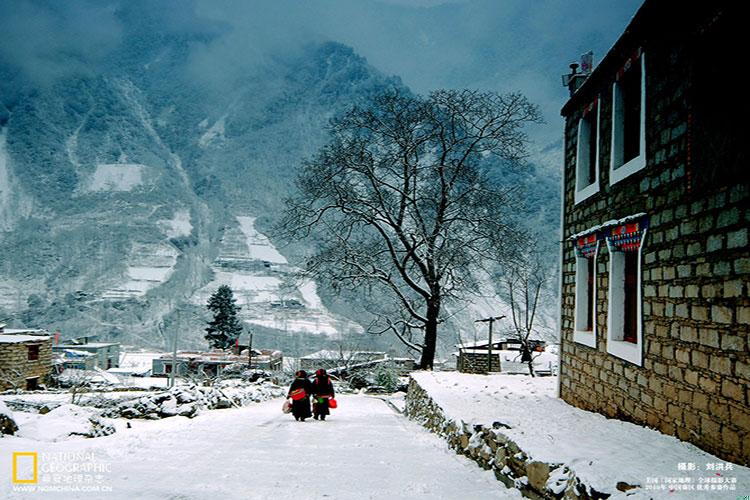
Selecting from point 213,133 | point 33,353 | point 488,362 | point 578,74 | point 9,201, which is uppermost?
point 213,133

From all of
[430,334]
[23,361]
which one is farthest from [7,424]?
[23,361]

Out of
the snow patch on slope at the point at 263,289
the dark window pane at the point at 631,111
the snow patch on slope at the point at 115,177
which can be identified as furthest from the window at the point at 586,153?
the snow patch on slope at the point at 115,177

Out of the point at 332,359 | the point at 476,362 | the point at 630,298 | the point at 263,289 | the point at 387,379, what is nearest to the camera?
the point at 630,298

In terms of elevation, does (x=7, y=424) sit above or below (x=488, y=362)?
above

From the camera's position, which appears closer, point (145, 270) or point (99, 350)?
point (99, 350)

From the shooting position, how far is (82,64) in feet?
454

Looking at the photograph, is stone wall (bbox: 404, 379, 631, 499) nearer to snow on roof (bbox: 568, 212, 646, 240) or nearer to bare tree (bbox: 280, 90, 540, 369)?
snow on roof (bbox: 568, 212, 646, 240)

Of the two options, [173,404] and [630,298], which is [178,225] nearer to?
[173,404]

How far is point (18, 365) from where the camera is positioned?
25.0m

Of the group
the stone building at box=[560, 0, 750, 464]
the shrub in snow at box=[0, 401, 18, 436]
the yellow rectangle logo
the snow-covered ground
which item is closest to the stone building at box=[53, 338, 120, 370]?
the shrub in snow at box=[0, 401, 18, 436]

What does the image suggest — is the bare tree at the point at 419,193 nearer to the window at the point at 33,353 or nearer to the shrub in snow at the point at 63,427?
the shrub in snow at the point at 63,427

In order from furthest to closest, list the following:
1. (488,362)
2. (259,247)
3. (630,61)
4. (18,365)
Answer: (259,247) < (18,365) < (488,362) < (630,61)

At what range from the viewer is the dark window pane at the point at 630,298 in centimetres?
652

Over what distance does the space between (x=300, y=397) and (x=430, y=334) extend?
7912 mm
